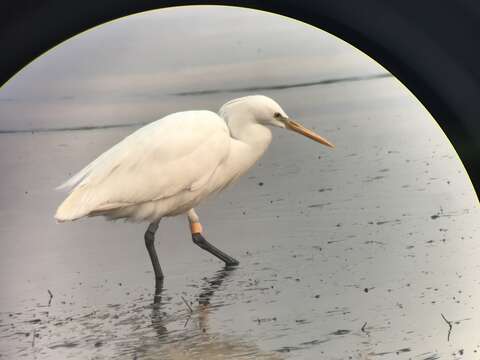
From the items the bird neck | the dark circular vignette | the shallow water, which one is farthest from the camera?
the bird neck

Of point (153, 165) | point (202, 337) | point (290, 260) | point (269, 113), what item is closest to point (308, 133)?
point (269, 113)

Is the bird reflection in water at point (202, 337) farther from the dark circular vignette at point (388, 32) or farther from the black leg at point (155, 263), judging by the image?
the dark circular vignette at point (388, 32)

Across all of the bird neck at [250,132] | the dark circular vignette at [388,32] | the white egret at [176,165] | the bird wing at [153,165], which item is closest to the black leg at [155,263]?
the white egret at [176,165]

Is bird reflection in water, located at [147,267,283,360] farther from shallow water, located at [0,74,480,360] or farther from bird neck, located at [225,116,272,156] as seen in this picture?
bird neck, located at [225,116,272,156]

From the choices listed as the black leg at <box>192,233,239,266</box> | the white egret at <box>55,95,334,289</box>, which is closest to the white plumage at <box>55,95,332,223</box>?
the white egret at <box>55,95,334,289</box>

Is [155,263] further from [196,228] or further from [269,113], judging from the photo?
[269,113]

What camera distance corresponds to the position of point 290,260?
1.05 metres

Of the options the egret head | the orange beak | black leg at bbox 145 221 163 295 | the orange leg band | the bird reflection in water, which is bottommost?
the bird reflection in water

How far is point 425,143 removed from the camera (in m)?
0.97

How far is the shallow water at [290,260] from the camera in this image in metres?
0.98

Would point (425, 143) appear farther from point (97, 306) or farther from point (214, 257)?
point (97, 306)

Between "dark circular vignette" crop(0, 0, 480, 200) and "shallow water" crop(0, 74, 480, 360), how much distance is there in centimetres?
8

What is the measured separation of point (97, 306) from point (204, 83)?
13.3 inches

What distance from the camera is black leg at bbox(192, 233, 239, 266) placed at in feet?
3.37
